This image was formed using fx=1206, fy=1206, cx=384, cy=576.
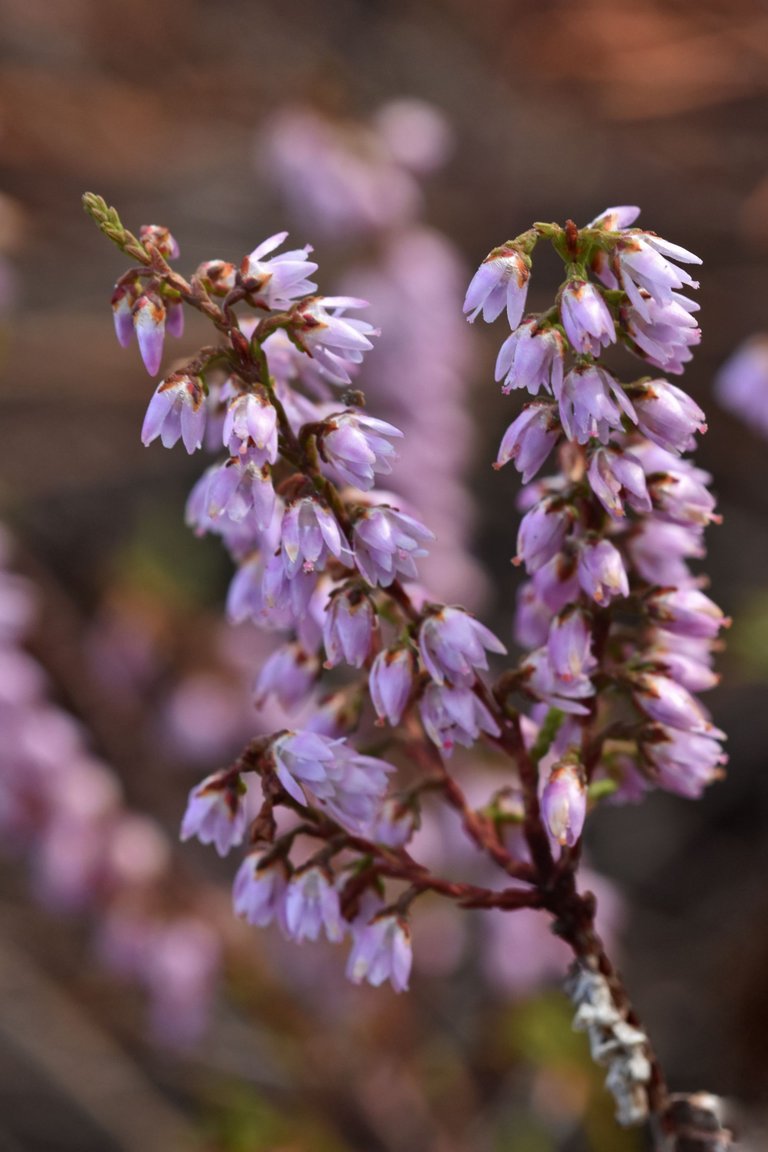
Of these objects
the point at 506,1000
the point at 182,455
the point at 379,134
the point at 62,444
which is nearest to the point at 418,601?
the point at 506,1000

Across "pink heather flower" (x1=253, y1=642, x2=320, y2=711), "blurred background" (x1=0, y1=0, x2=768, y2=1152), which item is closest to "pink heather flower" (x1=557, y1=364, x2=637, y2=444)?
"pink heather flower" (x1=253, y1=642, x2=320, y2=711)

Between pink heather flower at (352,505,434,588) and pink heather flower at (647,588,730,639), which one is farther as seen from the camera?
pink heather flower at (647,588,730,639)

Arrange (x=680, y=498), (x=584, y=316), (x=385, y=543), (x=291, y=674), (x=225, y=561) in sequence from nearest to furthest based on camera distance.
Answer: (x=584, y=316) → (x=385, y=543) → (x=680, y=498) → (x=291, y=674) → (x=225, y=561)

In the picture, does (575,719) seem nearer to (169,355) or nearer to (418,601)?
(418,601)

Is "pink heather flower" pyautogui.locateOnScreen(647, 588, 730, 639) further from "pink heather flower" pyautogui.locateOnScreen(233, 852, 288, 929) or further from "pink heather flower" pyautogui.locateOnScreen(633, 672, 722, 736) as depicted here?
"pink heather flower" pyautogui.locateOnScreen(233, 852, 288, 929)

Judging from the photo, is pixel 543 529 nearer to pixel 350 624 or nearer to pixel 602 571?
pixel 602 571

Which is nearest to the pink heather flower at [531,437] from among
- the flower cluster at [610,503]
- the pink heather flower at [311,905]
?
the flower cluster at [610,503]

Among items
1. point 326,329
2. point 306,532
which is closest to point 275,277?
point 326,329
